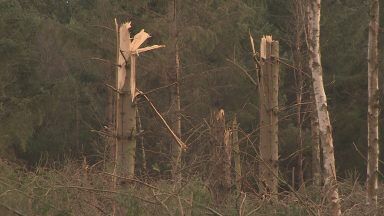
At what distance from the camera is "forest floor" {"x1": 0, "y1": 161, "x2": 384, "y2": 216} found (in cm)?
652

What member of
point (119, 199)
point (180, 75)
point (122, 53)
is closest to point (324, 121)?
point (119, 199)

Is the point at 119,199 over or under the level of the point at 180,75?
under

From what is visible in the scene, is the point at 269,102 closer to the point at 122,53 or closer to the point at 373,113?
the point at 373,113

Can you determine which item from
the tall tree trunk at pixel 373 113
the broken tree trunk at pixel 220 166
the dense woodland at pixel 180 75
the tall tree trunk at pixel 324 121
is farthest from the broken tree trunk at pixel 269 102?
the dense woodland at pixel 180 75

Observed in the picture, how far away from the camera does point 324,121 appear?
7426 mm

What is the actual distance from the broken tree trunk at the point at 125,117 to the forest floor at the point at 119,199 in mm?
727

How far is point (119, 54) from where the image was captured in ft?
28.1

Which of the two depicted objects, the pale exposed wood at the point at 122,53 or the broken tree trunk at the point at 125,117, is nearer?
the broken tree trunk at the point at 125,117

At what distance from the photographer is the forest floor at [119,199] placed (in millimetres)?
6520

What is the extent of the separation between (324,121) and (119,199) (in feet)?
7.33

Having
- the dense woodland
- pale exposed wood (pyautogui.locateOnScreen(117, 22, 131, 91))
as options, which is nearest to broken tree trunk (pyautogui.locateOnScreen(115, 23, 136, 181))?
pale exposed wood (pyautogui.locateOnScreen(117, 22, 131, 91))

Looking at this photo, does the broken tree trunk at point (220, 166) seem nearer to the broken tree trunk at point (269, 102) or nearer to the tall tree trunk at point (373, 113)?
the broken tree trunk at point (269, 102)

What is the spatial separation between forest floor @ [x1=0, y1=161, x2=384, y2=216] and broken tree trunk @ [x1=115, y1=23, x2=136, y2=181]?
0.73 m

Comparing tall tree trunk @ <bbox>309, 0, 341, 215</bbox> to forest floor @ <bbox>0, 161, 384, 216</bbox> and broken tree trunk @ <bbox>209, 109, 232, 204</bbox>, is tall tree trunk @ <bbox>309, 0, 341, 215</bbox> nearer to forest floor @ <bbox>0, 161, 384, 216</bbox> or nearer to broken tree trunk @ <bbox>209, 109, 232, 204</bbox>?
forest floor @ <bbox>0, 161, 384, 216</bbox>
